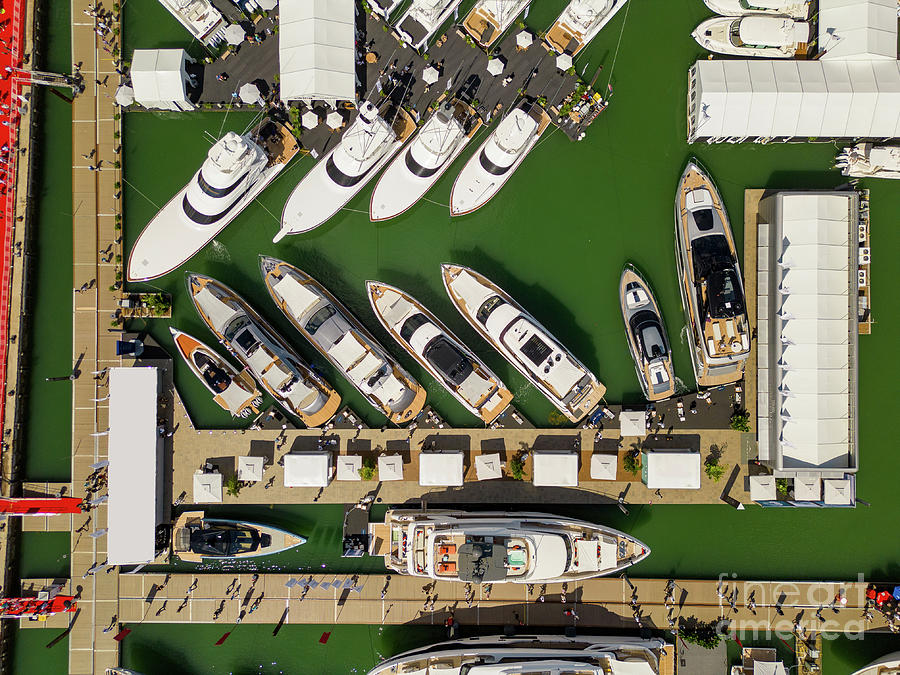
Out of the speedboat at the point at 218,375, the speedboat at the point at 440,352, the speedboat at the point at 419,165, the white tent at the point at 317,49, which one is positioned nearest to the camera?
the white tent at the point at 317,49

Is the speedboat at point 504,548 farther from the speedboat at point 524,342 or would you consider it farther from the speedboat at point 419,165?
the speedboat at point 419,165

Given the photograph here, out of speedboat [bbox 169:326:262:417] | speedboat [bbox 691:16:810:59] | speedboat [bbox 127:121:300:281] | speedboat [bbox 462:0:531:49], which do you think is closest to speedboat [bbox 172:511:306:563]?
speedboat [bbox 169:326:262:417]

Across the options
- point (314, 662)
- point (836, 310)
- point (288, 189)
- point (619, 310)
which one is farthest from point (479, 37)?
point (314, 662)

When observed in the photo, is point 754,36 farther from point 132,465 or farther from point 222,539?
point 132,465

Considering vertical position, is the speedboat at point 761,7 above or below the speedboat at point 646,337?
above

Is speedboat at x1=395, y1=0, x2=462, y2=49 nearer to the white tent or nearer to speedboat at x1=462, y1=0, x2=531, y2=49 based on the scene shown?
speedboat at x1=462, y1=0, x2=531, y2=49

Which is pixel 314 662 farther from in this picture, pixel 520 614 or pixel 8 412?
pixel 8 412

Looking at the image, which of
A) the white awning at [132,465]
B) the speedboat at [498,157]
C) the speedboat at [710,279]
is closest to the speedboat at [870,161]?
the speedboat at [710,279]
